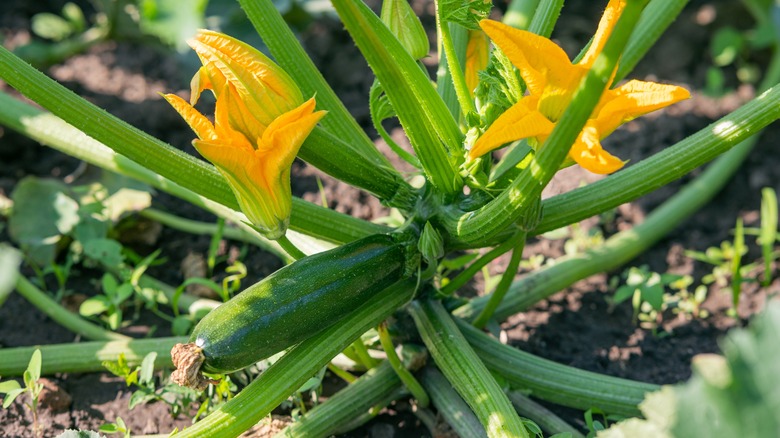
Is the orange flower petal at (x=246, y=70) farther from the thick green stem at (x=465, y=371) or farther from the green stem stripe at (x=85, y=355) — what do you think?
the green stem stripe at (x=85, y=355)

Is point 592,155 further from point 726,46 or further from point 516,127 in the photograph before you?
point 726,46

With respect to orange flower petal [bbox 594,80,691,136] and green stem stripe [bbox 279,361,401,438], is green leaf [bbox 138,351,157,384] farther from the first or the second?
orange flower petal [bbox 594,80,691,136]

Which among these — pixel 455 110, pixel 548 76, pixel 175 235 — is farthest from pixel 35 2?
pixel 548 76

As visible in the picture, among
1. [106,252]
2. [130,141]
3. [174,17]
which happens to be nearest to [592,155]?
[130,141]

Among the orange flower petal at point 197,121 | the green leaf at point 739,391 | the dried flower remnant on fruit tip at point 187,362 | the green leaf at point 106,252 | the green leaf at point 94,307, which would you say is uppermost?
the green leaf at point 106,252

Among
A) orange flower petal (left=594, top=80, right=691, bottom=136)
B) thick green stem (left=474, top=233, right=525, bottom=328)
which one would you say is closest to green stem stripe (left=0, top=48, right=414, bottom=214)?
thick green stem (left=474, top=233, right=525, bottom=328)

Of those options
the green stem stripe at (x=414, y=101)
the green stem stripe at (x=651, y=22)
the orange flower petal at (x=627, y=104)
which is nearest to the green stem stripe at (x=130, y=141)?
the green stem stripe at (x=414, y=101)

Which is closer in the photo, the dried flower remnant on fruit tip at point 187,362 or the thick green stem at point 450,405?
the dried flower remnant on fruit tip at point 187,362
